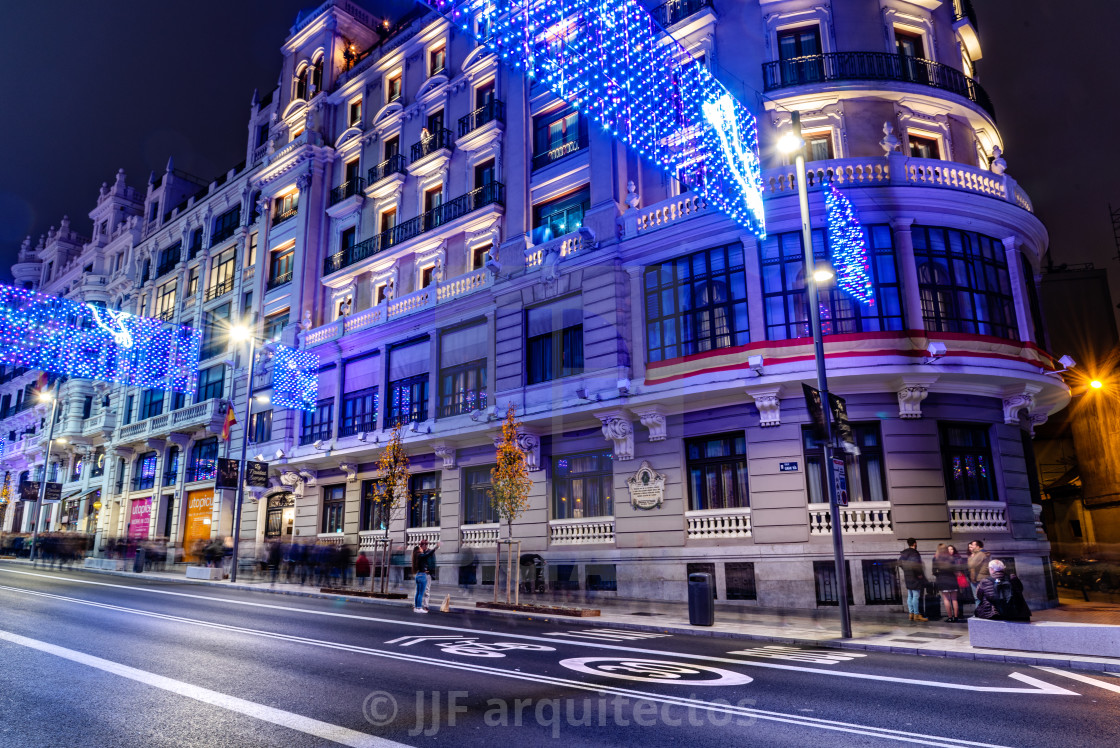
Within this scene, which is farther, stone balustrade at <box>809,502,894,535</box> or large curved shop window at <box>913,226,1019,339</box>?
large curved shop window at <box>913,226,1019,339</box>

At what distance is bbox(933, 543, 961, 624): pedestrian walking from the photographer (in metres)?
15.5

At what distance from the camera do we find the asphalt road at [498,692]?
6113 millimetres

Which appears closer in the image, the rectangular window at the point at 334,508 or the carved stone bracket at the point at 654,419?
the carved stone bracket at the point at 654,419

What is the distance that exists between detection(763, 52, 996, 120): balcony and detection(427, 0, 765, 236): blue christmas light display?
184cm

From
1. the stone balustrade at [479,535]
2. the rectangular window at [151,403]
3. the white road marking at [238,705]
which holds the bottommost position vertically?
the white road marking at [238,705]

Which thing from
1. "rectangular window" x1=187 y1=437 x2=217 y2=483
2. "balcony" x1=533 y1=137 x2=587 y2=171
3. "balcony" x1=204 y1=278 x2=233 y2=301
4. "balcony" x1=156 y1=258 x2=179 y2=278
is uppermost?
"balcony" x1=156 y1=258 x2=179 y2=278

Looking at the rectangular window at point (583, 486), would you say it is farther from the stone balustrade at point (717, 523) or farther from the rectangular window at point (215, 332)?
the rectangular window at point (215, 332)

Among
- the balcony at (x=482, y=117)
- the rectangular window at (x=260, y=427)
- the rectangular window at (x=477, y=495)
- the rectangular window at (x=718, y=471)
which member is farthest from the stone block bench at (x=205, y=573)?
the balcony at (x=482, y=117)

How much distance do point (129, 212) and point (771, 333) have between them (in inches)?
2310

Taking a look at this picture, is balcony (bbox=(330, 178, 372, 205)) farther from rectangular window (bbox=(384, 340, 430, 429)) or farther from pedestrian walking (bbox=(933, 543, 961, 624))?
pedestrian walking (bbox=(933, 543, 961, 624))

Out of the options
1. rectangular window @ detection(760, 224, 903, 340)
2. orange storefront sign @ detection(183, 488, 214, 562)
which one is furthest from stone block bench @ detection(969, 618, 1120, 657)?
orange storefront sign @ detection(183, 488, 214, 562)

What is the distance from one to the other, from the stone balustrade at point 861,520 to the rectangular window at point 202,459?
3349 centimetres

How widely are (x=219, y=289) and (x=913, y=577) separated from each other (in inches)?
1585

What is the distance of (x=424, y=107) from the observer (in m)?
32.0
